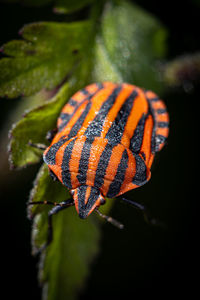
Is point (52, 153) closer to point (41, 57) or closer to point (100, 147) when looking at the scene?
point (100, 147)

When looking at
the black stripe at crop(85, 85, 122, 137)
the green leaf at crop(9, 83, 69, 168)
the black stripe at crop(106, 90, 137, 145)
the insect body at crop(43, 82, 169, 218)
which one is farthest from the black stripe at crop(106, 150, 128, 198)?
the green leaf at crop(9, 83, 69, 168)

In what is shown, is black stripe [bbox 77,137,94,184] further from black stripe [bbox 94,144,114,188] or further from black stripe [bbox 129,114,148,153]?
black stripe [bbox 129,114,148,153]

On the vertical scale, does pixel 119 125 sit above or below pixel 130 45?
below

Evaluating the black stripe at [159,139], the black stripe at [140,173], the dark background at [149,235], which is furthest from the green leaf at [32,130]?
the dark background at [149,235]

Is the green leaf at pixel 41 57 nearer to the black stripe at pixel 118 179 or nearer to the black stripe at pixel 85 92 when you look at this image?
the black stripe at pixel 85 92

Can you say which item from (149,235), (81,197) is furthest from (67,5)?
(149,235)

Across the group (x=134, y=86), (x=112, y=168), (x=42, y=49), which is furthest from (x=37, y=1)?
(x=112, y=168)

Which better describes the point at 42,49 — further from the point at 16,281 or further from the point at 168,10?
the point at 16,281
